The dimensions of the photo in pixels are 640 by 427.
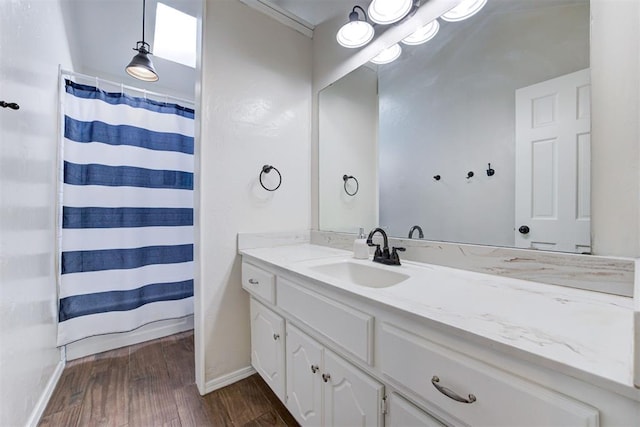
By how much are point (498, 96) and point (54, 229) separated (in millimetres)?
2601

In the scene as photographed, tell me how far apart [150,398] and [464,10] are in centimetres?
253

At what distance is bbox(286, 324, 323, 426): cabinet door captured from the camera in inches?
41.1

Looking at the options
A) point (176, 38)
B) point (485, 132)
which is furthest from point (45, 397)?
point (176, 38)

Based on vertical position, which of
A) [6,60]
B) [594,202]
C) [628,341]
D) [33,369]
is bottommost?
[33,369]

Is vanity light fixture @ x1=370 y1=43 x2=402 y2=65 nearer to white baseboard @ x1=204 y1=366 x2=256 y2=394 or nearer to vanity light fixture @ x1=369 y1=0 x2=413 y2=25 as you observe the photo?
vanity light fixture @ x1=369 y1=0 x2=413 y2=25

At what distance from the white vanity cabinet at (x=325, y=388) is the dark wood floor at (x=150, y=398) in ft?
1.00

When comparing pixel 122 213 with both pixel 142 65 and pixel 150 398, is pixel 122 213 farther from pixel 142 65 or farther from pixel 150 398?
pixel 150 398

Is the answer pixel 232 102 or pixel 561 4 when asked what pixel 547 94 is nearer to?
pixel 561 4

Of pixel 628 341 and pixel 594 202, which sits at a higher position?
pixel 594 202

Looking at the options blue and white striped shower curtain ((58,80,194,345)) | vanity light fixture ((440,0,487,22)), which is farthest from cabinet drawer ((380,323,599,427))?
blue and white striped shower curtain ((58,80,194,345))

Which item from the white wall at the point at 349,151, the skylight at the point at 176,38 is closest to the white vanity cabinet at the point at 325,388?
the white wall at the point at 349,151

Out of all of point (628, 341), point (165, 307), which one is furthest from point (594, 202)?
point (165, 307)

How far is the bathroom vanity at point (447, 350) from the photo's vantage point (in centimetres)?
46

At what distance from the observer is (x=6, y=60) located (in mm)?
1026
